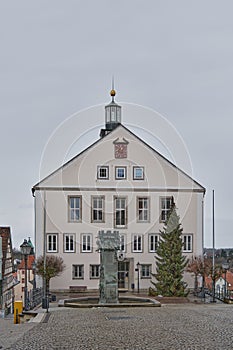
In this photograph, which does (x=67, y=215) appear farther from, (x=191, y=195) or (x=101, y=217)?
(x=191, y=195)

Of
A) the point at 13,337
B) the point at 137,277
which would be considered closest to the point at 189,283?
the point at 137,277

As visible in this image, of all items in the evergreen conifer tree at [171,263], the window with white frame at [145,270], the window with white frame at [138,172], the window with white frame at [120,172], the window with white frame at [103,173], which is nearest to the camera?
the evergreen conifer tree at [171,263]

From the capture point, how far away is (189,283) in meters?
55.9

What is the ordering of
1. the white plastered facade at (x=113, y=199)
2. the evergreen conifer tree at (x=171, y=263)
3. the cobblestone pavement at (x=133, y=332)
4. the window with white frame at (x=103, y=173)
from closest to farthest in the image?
the cobblestone pavement at (x=133, y=332) → the evergreen conifer tree at (x=171, y=263) → the white plastered facade at (x=113, y=199) → the window with white frame at (x=103, y=173)

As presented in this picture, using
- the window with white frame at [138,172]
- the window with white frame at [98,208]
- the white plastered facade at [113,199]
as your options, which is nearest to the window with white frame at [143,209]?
the white plastered facade at [113,199]

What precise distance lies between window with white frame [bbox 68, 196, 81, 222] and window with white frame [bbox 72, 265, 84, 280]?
371cm

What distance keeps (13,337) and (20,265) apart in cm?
6369

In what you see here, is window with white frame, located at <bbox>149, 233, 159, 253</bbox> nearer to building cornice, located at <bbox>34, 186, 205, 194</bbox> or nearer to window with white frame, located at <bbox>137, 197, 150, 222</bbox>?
window with white frame, located at <bbox>137, 197, 150, 222</bbox>

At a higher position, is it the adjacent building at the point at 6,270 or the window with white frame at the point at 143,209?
the window with white frame at the point at 143,209

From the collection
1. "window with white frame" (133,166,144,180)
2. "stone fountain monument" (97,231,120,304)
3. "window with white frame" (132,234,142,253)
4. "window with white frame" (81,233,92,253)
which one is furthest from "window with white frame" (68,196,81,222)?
"stone fountain monument" (97,231,120,304)

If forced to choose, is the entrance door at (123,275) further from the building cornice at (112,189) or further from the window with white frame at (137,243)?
the building cornice at (112,189)

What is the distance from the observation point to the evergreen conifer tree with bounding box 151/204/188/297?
4559 cm

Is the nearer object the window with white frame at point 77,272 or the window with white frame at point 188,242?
the window with white frame at point 77,272

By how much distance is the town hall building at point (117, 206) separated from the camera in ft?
181
